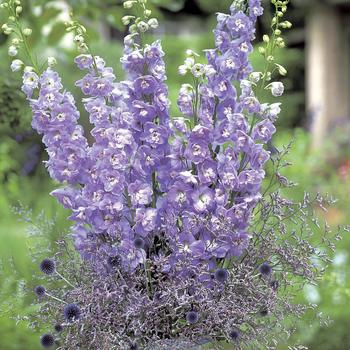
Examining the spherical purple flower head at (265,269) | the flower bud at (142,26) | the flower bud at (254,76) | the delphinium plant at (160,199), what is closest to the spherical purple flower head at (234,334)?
the delphinium plant at (160,199)

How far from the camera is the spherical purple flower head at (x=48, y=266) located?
154cm

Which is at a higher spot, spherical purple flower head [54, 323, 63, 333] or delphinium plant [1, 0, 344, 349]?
delphinium plant [1, 0, 344, 349]

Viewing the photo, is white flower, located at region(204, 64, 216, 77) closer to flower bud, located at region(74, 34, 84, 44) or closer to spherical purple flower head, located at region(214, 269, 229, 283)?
flower bud, located at region(74, 34, 84, 44)

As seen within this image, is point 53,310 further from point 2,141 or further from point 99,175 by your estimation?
point 2,141

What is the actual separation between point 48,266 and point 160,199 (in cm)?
26

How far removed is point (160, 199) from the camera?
60.5 inches

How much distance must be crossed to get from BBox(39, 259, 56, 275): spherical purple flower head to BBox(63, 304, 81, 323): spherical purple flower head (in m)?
0.11

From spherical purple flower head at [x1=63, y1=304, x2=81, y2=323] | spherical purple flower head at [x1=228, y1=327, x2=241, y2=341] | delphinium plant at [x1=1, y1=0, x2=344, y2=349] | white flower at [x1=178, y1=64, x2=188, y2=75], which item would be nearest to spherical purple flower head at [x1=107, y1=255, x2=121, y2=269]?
delphinium plant at [x1=1, y1=0, x2=344, y2=349]

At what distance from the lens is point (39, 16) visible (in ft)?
10.5

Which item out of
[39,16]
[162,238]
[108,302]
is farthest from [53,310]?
[39,16]

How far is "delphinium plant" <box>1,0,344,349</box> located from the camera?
1.47 metres

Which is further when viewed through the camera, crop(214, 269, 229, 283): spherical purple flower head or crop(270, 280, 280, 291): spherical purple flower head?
crop(270, 280, 280, 291): spherical purple flower head

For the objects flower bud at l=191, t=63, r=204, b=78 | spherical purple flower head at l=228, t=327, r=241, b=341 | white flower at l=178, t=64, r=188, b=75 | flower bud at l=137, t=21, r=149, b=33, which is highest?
flower bud at l=137, t=21, r=149, b=33

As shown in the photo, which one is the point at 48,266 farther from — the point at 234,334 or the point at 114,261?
the point at 234,334
